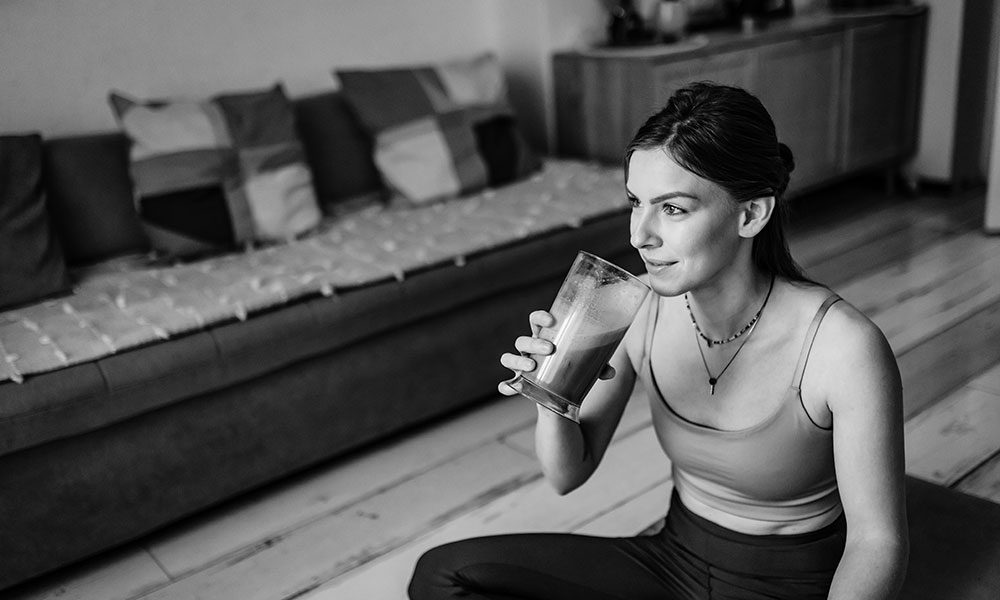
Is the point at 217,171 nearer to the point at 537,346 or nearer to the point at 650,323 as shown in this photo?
the point at 650,323

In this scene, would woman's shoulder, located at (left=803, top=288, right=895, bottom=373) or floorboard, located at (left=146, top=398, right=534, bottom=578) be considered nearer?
woman's shoulder, located at (left=803, top=288, right=895, bottom=373)

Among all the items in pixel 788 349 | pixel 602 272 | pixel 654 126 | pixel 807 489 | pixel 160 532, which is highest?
pixel 654 126

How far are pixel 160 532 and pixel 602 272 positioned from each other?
148 centimetres

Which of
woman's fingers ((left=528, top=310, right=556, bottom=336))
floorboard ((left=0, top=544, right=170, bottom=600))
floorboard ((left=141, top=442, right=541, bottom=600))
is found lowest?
floorboard ((left=141, top=442, right=541, bottom=600))

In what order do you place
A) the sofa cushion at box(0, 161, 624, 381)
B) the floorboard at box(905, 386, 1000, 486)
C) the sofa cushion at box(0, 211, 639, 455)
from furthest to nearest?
the floorboard at box(905, 386, 1000, 486) < the sofa cushion at box(0, 161, 624, 381) < the sofa cushion at box(0, 211, 639, 455)

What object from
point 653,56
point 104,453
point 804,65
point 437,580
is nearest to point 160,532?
point 104,453

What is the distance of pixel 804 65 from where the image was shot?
3.83 metres

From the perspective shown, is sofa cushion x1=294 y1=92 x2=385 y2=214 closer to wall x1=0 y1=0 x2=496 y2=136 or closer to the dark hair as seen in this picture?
wall x1=0 y1=0 x2=496 y2=136

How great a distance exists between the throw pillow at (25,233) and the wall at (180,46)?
32cm

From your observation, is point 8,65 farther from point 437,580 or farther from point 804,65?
point 804,65

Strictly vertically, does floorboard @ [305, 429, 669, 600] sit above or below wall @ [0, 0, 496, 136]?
below

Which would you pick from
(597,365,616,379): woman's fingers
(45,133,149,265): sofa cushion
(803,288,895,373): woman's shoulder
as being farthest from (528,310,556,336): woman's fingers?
(45,133,149,265): sofa cushion

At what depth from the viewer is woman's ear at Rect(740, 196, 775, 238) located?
1.19 metres

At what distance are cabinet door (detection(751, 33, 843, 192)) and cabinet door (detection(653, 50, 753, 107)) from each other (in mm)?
97
